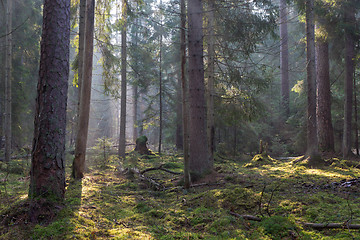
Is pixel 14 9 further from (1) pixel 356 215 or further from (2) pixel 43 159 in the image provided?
(1) pixel 356 215

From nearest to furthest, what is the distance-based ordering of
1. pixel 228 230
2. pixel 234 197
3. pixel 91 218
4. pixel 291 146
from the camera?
pixel 228 230
pixel 91 218
pixel 234 197
pixel 291 146

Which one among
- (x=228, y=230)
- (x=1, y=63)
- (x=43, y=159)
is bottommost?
(x=228, y=230)

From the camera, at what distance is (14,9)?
1511 cm

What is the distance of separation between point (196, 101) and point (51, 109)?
492 centimetres

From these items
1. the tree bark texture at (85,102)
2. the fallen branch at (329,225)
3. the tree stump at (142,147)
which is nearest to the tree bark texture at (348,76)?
the fallen branch at (329,225)

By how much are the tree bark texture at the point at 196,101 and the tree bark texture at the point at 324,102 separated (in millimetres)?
7220

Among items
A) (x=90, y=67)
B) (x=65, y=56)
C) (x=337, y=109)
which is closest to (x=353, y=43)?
(x=337, y=109)

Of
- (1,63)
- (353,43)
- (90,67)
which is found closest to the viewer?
(90,67)

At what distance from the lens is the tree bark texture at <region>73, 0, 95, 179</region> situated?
8.00 metres

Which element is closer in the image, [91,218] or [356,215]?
[356,215]

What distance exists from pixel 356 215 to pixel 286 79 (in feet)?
61.5

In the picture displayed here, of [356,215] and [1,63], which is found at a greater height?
[1,63]

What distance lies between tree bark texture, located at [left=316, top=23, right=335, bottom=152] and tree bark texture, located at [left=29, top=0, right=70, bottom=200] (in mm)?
12026

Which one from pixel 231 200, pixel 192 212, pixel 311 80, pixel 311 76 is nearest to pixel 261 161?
pixel 311 80
